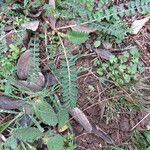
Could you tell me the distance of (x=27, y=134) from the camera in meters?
2.28

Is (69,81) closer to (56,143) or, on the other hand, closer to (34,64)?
(34,64)

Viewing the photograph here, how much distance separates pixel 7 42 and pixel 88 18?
519mm

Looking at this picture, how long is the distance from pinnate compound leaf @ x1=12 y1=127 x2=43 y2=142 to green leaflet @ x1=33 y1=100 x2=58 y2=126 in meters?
0.08

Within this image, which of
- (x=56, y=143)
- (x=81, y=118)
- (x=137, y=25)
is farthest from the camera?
(x=137, y=25)

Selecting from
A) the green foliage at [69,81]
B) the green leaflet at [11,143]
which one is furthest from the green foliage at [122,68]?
the green leaflet at [11,143]

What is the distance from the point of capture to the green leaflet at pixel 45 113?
2.29 m

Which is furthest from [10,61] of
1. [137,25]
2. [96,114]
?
[137,25]

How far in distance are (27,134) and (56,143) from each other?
17 cm

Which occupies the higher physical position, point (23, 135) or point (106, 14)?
point (106, 14)

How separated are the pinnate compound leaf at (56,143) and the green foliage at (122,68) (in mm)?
469

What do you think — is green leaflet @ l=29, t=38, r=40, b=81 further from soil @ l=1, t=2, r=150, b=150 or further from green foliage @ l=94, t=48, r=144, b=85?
green foliage @ l=94, t=48, r=144, b=85

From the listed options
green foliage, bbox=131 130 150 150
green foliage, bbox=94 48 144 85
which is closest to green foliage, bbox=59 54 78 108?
green foliage, bbox=94 48 144 85

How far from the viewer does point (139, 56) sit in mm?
2508

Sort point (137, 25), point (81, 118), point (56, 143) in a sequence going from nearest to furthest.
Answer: point (56, 143), point (81, 118), point (137, 25)
